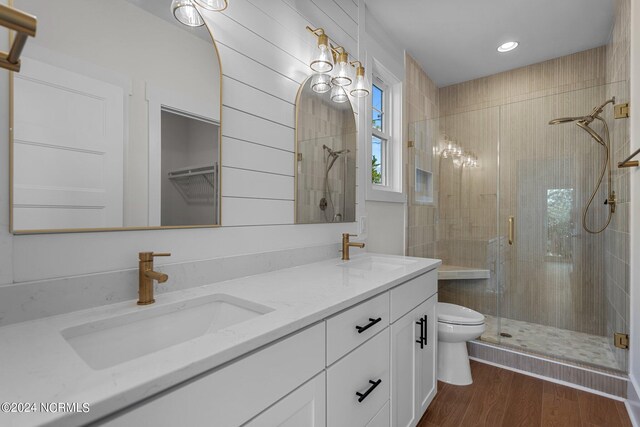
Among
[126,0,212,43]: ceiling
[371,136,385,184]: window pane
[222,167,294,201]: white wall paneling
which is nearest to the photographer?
[126,0,212,43]: ceiling

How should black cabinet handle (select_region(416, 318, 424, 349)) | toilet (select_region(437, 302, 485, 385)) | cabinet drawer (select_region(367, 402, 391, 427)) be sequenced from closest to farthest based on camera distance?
cabinet drawer (select_region(367, 402, 391, 427)) → black cabinet handle (select_region(416, 318, 424, 349)) → toilet (select_region(437, 302, 485, 385))

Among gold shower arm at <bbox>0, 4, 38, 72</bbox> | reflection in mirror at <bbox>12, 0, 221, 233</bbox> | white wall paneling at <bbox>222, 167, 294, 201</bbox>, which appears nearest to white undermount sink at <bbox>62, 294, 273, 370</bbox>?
reflection in mirror at <bbox>12, 0, 221, 233</bbox>

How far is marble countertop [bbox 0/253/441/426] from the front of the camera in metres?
0.45

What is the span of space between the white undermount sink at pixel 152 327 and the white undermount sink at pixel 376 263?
2.46 feet

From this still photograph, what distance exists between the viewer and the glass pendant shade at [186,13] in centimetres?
109

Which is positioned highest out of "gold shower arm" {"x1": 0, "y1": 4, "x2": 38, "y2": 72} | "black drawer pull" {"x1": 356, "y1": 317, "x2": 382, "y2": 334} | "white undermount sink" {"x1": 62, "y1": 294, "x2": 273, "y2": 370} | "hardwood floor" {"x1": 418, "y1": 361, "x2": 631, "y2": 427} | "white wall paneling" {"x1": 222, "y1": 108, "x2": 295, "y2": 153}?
"white wall paneling" {"x1": 222, "y1": 108, "x2": 295, "y2": 153}

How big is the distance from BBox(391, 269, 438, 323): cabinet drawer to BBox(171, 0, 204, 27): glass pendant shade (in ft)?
4.33

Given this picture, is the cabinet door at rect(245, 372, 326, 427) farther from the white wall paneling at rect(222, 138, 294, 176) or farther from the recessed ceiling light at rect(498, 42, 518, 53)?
the recessed ceiling light at rect(498, 42, 518, 53)

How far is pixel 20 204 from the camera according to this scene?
30.4 inches

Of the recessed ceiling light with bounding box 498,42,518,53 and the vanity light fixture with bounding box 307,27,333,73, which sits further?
the recessed ceiling light with bounding box 498,42,518,53

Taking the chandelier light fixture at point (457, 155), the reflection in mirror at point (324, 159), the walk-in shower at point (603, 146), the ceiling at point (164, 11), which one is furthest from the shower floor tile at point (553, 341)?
the ceiling at point (164, 11)

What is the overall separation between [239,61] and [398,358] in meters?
→ 1.49

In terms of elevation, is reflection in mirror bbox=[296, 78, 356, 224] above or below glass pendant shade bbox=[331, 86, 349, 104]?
below

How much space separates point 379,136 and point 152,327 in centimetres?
217
